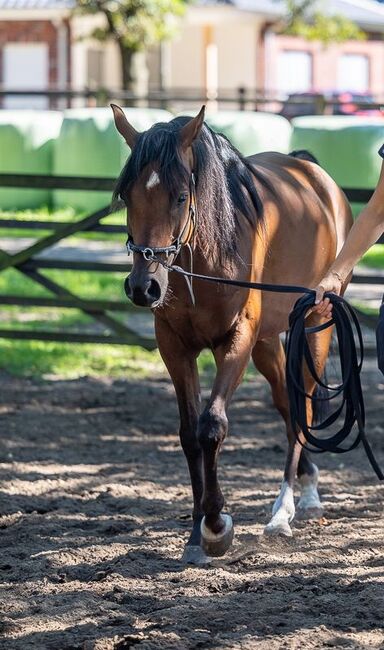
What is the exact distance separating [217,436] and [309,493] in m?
1.14

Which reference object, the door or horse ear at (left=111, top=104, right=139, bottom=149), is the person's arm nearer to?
horse ear at (left=111, top=104, right=139, bottom=149)

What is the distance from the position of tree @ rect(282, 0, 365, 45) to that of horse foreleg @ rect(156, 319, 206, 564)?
90.2 ft

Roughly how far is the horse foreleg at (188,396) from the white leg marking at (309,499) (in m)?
0.71

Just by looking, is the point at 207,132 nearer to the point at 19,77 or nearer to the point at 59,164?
the point at 59,164

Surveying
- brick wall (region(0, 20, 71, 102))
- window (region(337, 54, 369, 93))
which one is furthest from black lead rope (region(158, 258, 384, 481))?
window (region(337, 54, 369, 93))

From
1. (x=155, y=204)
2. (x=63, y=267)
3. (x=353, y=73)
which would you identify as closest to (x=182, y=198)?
(x=155, y=204)

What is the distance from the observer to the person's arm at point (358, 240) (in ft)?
13.1

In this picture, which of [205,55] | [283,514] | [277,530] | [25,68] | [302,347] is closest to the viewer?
[302,347]

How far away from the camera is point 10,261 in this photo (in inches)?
344

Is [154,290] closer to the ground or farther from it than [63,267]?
farther from it

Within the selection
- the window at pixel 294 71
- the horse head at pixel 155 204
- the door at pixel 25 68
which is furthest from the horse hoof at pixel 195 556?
the window at pixel 294 71

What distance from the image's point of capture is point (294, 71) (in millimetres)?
42250

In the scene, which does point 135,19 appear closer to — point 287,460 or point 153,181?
point 287,460

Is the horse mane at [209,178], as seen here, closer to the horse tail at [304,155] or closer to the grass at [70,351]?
the horse tail at [304,155]
